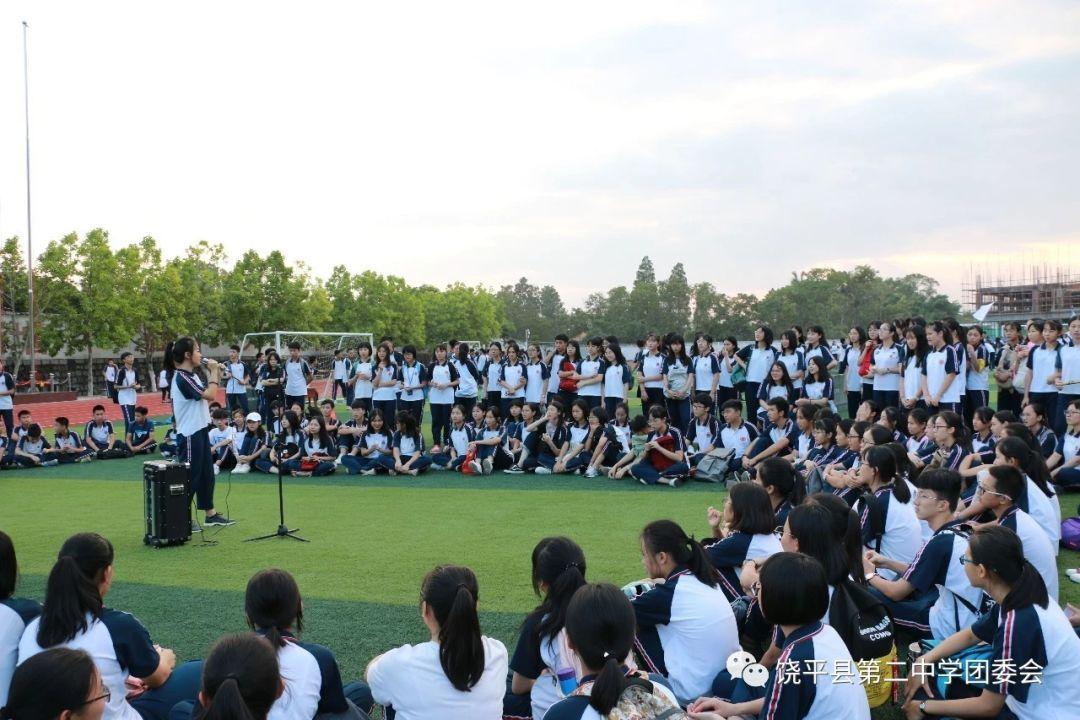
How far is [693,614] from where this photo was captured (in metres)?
3.65

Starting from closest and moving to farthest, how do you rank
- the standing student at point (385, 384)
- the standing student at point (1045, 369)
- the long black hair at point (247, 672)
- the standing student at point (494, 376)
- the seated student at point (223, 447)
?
the long black hair at point (247, 672), the standing student at point (1045, 369), the seated student at point (223, 447), the standing student at point (494, 376), the standing student at point (385, 384)

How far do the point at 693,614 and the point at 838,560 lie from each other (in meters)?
0.70

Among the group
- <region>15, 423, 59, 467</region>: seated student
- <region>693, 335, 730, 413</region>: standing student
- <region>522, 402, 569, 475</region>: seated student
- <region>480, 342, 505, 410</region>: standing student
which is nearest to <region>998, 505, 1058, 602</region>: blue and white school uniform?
<region>522, 402, 569, 475</region>: seated student

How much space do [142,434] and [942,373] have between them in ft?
43.1

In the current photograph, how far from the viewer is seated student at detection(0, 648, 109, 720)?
2.40 meters

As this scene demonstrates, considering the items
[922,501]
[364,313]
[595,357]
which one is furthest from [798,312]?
[922,501]

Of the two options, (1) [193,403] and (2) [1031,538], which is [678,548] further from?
(1) [193,403]

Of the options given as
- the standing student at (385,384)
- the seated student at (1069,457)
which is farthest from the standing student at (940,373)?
the standing student at (385,384)

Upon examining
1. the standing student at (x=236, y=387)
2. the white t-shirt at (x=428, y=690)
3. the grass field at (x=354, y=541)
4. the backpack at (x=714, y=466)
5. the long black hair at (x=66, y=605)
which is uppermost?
the standing student at (x=236, y=387)

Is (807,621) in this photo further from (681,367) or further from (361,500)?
(681,367)

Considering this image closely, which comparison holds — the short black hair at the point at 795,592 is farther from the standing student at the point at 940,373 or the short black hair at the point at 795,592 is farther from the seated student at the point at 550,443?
the seated student at the point at 550,443

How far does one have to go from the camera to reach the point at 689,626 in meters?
3.67

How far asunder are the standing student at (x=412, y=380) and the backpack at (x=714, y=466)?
16.7ft

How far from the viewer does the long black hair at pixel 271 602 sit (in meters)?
3.27
